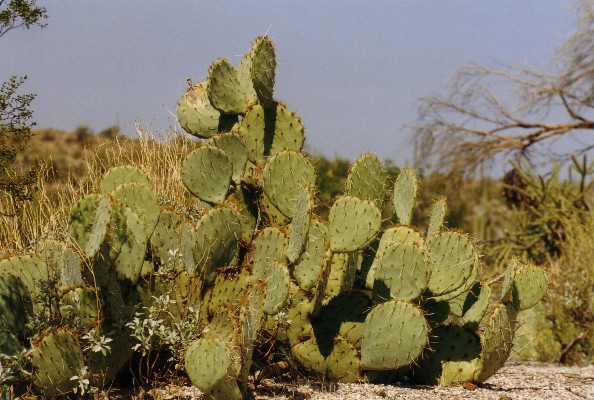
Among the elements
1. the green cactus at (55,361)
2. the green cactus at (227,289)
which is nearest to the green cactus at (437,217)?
the green cactus at (227,289)

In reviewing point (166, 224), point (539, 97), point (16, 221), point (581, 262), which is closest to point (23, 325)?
point (166, 224)

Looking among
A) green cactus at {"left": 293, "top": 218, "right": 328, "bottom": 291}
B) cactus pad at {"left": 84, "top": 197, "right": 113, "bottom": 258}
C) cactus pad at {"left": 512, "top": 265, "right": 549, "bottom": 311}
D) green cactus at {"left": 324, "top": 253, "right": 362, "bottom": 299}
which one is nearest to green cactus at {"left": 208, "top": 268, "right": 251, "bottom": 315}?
green cactus at {"left": 293, "top": 218, "right": 328, "bottom": 291}

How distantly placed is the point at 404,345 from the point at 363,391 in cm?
35

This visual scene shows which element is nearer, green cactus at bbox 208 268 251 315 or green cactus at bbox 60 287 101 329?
green cactus at bbox 60 287 101 329

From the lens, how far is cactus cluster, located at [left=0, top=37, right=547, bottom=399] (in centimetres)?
431

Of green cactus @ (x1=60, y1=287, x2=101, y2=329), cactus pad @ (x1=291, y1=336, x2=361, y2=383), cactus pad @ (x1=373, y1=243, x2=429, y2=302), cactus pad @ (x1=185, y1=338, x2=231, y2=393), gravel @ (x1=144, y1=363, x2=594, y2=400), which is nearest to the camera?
cactus pad @ (x1=185, y1=338, x2=231, y2=393)

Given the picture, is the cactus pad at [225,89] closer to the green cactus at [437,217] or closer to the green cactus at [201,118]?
the green cactus at [201,118]

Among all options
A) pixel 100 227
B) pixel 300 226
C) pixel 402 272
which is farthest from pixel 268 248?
pixel 100 227

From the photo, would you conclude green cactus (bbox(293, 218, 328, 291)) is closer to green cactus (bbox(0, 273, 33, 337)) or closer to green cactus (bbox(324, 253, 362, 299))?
green cactus (bbox(324, 253, 362, 299))

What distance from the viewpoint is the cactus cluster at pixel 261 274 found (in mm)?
4309

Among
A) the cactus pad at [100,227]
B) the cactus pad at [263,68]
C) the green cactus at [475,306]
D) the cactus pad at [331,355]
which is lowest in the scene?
the cactus pad at [331,355]

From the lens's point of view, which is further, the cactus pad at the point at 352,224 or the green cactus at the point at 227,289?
the green cactus at the point at 227,289

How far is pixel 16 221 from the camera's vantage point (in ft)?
19.0

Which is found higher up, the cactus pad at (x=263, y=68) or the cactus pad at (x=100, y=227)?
the cactus pad at (x=263, y=68)
